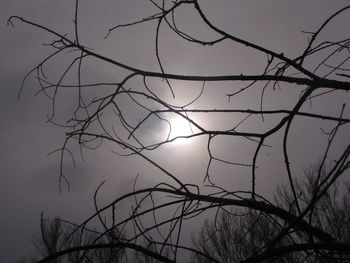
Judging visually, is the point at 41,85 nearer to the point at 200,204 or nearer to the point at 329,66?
the point at 200,204

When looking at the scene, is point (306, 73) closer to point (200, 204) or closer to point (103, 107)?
point (200, 204)

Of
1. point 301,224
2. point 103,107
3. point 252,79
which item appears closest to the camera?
point 301,224

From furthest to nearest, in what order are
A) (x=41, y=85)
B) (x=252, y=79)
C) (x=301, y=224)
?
1. (x=41, y=85)
2. (x=252, y=79)
3. (x=301, y=224)

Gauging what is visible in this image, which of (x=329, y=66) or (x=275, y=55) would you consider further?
(x=329, y=66)

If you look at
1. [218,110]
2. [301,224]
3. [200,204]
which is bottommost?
[301,224]

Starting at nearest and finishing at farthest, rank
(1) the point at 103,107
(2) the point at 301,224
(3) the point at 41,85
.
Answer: (2) the point at 301,224, (1) the point at 103,107, (3) the point at 41,85

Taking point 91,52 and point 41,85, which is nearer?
point 91,52

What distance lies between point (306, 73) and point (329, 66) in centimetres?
23

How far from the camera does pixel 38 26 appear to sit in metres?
0.97

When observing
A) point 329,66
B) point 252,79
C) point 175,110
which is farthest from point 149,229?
point 329,66

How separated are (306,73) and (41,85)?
909mm

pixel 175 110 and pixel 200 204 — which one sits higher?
pixel 175 110

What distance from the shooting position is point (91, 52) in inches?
36.9

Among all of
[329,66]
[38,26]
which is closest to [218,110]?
[329,66]
